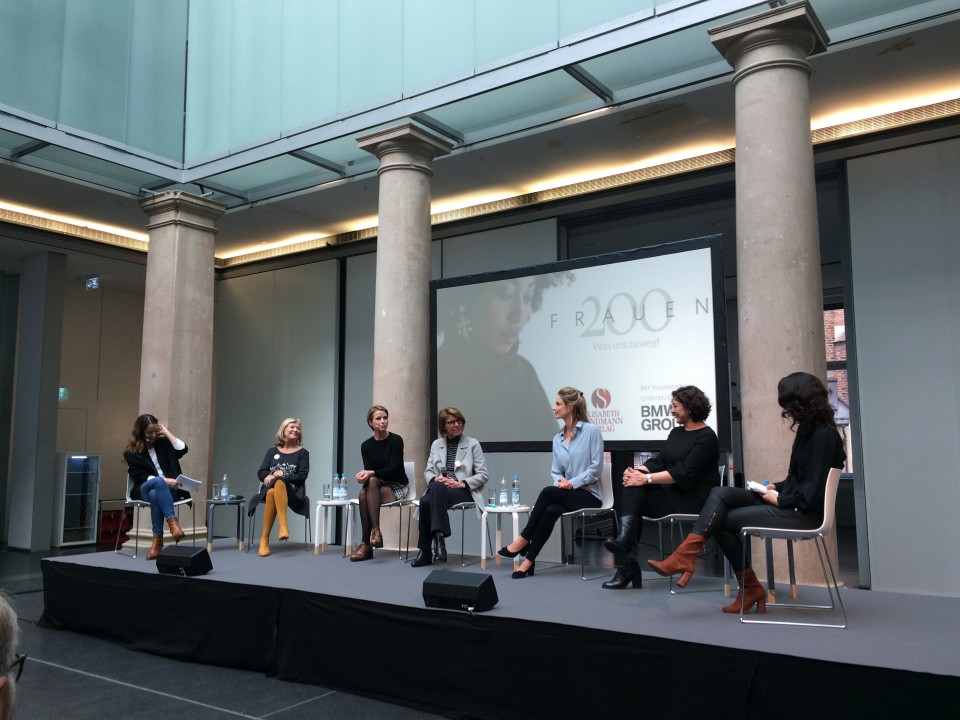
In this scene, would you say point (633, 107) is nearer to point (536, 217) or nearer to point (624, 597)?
point (536, 217)

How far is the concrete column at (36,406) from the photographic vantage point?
9898 millimetres

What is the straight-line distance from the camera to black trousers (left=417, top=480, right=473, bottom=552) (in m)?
5.35

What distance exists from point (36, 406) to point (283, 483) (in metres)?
5.79

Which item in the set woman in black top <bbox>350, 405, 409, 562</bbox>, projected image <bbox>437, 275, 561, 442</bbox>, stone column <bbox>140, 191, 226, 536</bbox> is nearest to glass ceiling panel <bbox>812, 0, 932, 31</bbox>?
projected image <bbox>437, 275, 561, 442</bbox>

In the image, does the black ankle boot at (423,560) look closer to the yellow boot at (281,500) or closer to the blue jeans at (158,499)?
the yellow boot at (281,500)

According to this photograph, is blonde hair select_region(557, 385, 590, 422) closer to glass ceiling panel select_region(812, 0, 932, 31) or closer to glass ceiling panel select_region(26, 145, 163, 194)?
glass ceiling panel select_region(812, 0, 932, 31)

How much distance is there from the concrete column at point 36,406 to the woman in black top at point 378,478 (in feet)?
19.9

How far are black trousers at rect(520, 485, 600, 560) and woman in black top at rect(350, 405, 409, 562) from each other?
4.71ft

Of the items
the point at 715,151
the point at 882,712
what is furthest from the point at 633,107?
the point at 882,712

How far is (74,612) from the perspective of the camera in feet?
17.6

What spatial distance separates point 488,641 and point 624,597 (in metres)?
0.89

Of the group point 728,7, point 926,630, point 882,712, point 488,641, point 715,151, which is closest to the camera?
point 882,712

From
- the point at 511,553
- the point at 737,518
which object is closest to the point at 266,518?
the point at 511,553

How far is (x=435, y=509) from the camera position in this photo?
536 cm
